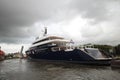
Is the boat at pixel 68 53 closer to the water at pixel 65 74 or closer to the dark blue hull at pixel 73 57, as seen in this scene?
the dark blue hull at pixel 73 57

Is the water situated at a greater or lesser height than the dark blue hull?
lesser

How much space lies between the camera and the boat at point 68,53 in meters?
25.7

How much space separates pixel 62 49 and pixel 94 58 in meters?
9.20

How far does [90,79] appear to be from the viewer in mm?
14695

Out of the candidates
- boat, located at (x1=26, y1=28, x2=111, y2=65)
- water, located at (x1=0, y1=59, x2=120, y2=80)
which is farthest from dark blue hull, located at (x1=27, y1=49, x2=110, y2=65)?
water, located at (x1=0, y1=59, x2=120, y2=80)

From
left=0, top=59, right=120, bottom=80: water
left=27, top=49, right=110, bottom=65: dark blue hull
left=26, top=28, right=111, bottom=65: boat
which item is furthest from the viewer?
left=26, top=28, right=111, bottom=65: boat

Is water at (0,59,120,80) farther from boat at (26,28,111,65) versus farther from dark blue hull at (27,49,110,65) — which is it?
boat at (26,28,111,65)

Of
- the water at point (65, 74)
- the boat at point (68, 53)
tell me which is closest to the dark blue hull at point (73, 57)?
the boat at point (68, 53)

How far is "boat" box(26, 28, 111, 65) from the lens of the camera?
2568 cm

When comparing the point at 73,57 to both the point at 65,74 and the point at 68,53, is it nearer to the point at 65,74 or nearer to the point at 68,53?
the point at 68,53

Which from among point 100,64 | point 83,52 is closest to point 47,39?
point 83,52

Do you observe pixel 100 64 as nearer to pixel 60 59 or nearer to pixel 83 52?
pixel 83 52

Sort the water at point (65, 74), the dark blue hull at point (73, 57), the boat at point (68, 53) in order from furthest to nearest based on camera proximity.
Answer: the boat at point (68, 53)
the dark blue hull at point (73, 57)
the water at point (65, 74)

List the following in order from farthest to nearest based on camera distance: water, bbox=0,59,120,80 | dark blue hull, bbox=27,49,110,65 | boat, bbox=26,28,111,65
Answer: boat, bbox=26,28,111,65, dark blue hull, bbox=27,49,110,65, water, bbox=0,59,120,80
